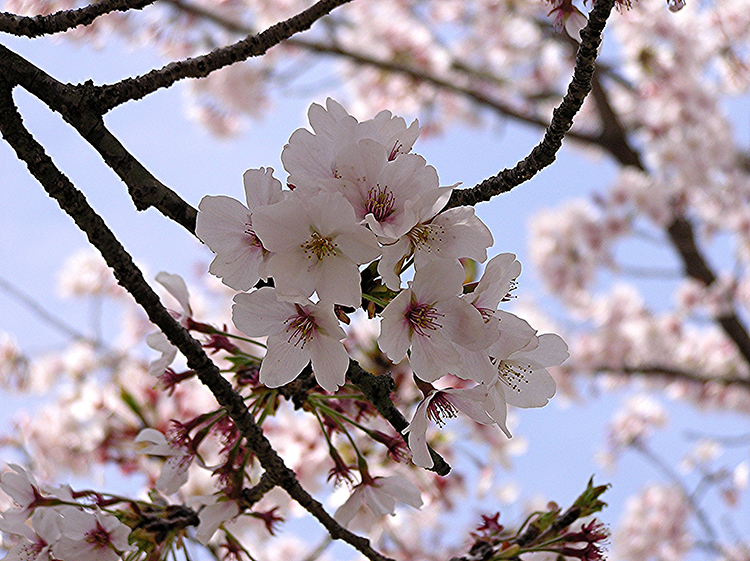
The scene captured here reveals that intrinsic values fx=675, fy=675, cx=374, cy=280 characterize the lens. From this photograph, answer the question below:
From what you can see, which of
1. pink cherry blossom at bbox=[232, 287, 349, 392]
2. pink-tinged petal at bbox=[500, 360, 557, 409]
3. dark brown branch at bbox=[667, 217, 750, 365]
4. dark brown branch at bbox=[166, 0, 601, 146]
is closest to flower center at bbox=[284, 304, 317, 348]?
pink cherry blossom at bbox=[232, 287, 349, 392]

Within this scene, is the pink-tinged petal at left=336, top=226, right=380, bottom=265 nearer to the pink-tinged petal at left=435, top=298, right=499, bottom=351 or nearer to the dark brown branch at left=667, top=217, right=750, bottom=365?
the pink-tinged petal at left=435, top=298, right=499, bottom=351

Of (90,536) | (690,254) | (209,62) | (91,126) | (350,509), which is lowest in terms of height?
(90,536)

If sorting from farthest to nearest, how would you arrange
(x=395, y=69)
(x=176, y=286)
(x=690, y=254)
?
(x=690, y=254) → (x=395, y=69) → (x=176, y=286)

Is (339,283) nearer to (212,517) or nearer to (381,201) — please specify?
(381,201)

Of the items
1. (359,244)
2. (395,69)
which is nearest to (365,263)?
(359,244)

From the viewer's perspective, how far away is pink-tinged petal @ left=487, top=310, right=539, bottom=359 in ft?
2.05

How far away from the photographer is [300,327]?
0.66 m

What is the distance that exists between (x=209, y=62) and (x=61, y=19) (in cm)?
16

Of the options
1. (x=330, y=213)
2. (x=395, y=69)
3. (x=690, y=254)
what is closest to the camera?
(x=330, y=213)

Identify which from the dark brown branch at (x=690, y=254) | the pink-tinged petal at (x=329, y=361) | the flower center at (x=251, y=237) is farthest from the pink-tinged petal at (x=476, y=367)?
the dark brown branch at (x=690, y=254)

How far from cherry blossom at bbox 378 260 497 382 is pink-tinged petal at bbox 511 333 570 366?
0.16m

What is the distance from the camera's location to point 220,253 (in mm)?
644

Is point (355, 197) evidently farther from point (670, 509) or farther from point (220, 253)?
point (670, 509)

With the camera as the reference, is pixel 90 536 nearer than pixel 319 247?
No
